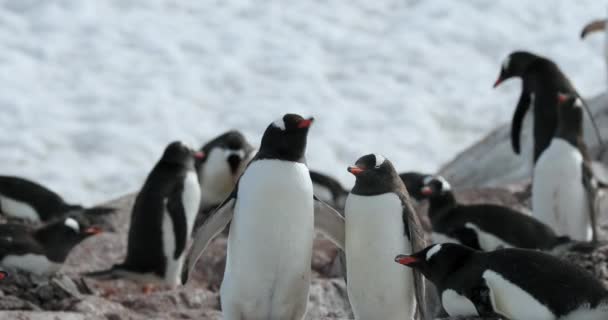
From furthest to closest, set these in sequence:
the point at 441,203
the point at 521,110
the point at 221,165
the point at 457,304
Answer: the point at 221,165 → the point at 521,110 → the point at 441,203 → the point at 457,304

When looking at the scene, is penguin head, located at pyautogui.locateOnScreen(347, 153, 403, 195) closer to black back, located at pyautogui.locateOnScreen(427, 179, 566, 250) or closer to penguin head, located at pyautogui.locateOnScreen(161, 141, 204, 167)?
black back, located at pyautogui.locateOnScreen(427, 179, 566, 250)

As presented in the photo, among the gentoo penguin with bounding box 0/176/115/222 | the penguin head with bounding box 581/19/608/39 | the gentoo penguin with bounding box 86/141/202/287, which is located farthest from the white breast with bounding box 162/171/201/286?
the penguin head with bounding box 581/19/608/39

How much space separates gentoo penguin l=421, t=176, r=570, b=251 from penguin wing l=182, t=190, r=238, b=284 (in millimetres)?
1805

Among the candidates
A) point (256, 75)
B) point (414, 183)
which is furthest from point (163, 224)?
point (256, 75)

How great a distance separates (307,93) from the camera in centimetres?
1638

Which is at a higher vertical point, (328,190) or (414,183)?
(414,183)

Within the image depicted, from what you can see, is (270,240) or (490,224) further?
(490,224)

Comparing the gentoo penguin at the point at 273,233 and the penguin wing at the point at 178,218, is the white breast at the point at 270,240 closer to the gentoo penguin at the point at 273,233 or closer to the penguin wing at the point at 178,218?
the gentoo penguin at the point at 273,233

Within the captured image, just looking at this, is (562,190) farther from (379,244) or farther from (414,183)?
(379,244)

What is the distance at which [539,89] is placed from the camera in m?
7.28

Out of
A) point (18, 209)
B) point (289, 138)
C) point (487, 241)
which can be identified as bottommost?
point (18, 209)

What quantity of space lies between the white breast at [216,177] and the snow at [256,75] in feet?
14.4

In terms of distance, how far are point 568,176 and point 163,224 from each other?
2447mm

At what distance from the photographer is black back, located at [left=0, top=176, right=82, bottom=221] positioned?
24.2ft
